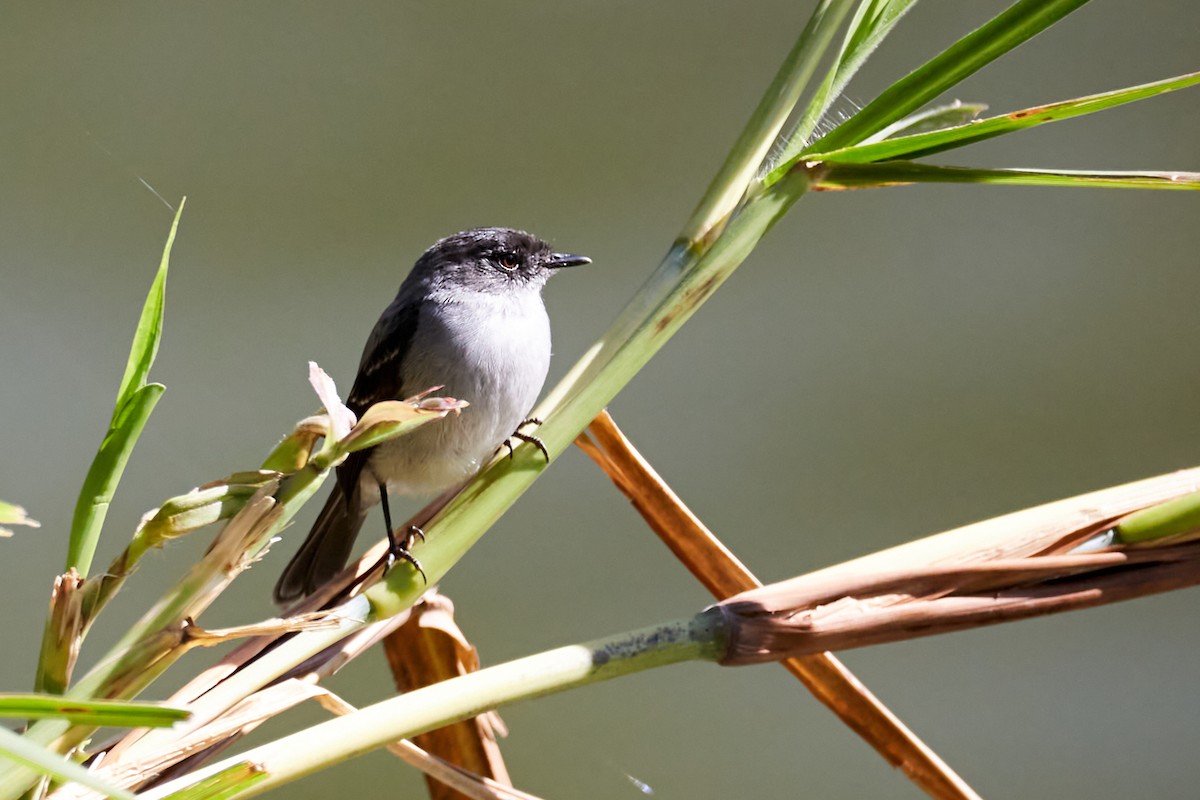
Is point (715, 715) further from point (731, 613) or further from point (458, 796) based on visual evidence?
point (731, 613)

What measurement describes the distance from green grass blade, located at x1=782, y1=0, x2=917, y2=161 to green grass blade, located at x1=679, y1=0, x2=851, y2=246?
36mm

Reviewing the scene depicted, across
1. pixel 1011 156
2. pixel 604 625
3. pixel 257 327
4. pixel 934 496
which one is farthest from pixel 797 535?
pixel 257 327

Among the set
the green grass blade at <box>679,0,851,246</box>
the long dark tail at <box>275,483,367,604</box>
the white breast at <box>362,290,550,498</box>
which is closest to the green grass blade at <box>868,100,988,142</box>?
the green grass blade at <box>679,0,851,246</box>

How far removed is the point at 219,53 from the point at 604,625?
1861mm

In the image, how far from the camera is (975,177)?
114 cm

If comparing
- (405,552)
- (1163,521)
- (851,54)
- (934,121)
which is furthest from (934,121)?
(405,552)

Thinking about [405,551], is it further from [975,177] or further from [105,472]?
[975,177]

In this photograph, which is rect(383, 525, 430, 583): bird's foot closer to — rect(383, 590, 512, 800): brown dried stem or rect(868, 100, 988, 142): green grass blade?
rect(383, 590, 512, 800): brown dried stem

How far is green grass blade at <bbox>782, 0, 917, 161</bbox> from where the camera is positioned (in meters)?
1.26

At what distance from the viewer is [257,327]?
2889mm

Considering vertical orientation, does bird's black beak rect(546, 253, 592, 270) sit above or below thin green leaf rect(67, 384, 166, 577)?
above

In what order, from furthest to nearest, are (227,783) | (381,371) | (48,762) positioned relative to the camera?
1. (381,371)
2. (227,783)
3. (48,762)

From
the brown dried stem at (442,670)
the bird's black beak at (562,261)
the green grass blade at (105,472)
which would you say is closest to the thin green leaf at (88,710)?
the green grass blade at (105,472)

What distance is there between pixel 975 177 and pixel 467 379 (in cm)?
109
